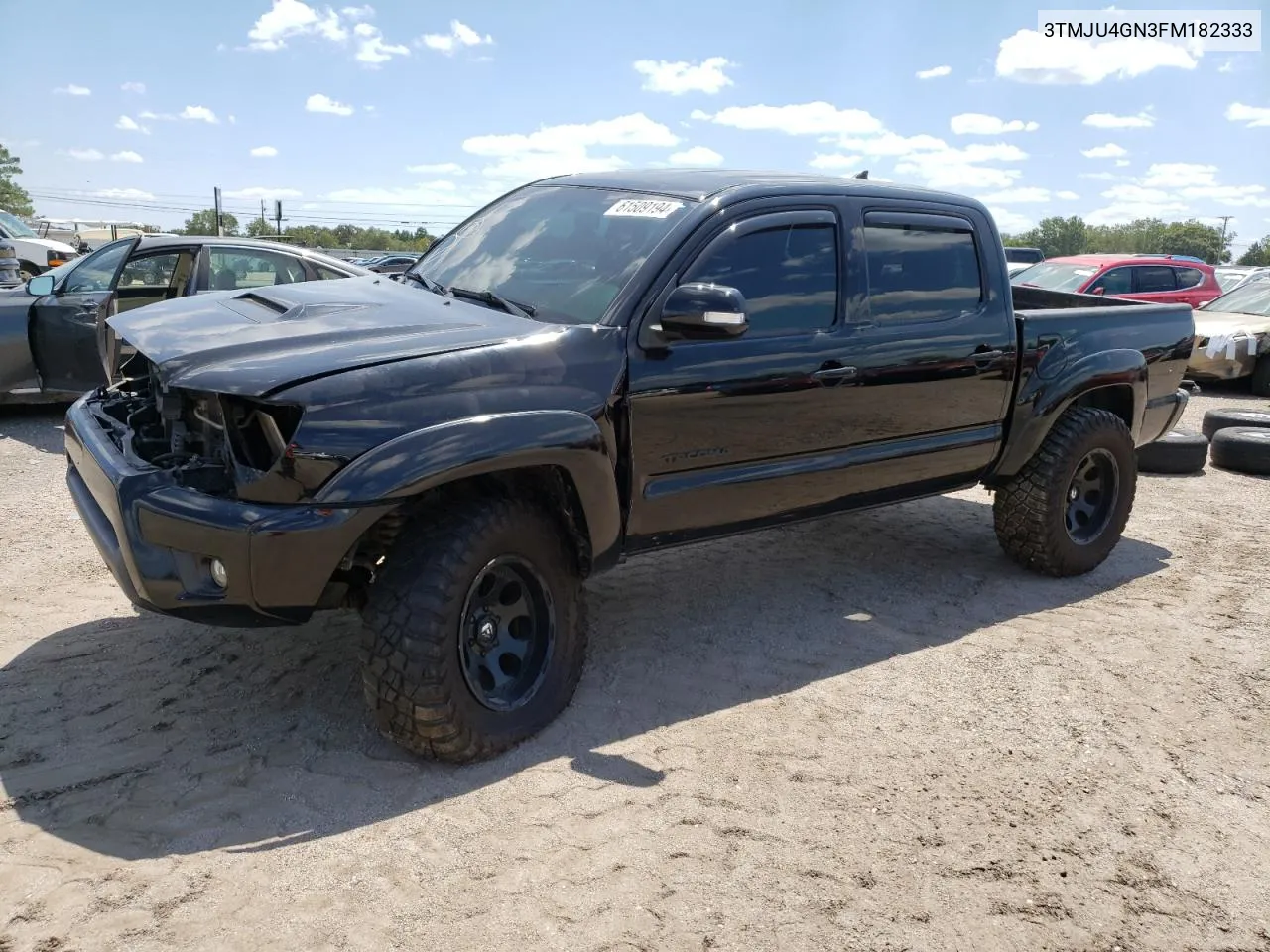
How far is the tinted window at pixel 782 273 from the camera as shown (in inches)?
152

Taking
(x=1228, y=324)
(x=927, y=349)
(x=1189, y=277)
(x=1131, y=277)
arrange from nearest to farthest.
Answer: (x=927, y=349) → (x=1228, y=324) → (x=1131, y=277) → (x=1189, y=277)

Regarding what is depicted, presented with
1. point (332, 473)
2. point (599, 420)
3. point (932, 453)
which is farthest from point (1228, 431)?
point (332, 473)

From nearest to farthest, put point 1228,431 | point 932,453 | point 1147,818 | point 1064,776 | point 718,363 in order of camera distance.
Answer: point 1147,818 → point 1064,776 → point 718,363 → point 932,453 → point 1228,431

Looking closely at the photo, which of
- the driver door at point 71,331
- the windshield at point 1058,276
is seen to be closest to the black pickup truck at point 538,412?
the driver door at point 71,331

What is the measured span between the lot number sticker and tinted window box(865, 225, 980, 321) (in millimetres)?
947

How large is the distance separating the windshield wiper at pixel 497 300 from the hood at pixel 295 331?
5 centimetres

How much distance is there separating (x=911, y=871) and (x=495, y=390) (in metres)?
1.87

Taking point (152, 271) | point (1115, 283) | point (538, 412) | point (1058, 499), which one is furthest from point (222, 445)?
point (1115, 283)

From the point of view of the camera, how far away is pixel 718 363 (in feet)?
12.4

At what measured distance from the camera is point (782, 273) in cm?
404

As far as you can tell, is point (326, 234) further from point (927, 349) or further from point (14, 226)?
point (927, 349)

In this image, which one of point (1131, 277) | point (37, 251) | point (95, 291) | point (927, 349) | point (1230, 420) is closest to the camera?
point (927, 349)

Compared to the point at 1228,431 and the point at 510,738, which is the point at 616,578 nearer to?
the point at 510,738

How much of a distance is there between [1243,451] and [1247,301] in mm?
6946
